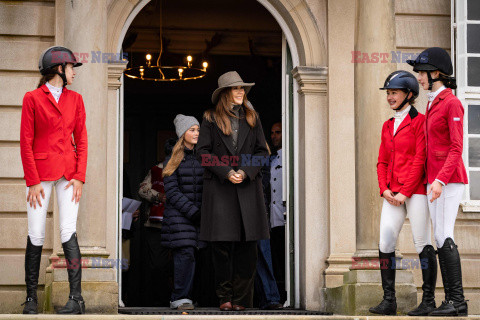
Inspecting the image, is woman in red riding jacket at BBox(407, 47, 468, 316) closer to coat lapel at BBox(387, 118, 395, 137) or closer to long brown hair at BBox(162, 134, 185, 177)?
coat lapel at BBox(387, 118, 395, 137)

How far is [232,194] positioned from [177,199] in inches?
27.5

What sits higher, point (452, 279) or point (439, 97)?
point (439, 97)

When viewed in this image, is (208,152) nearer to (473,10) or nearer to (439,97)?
(439,97)

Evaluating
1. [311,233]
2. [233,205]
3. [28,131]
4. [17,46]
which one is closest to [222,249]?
[233,205]

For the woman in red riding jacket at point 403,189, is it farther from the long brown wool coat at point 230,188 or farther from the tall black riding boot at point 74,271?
the tall black riding boot at point 74,271

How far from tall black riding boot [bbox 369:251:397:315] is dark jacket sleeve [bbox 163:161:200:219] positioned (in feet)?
7.27

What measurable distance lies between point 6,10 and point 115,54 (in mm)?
1278

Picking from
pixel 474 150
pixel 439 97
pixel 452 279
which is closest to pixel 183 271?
pixel 452 279

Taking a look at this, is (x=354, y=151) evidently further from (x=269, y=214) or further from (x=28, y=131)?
(x=28, y=131)

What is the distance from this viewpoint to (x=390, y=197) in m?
8.77

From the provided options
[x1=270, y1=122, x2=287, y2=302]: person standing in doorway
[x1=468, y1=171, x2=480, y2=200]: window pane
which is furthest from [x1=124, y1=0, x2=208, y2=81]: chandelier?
[x1=468, y1=171, x2=480, y2=200]: window pane

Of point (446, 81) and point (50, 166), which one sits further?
point (446, 81)

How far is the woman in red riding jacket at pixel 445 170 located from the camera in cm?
840

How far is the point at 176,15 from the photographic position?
50.8 ft
